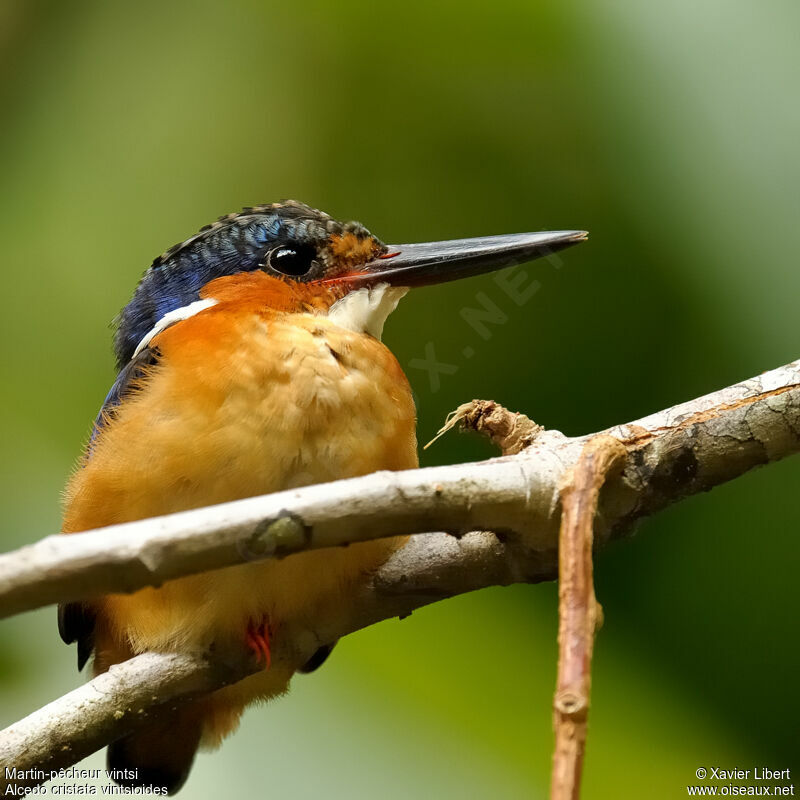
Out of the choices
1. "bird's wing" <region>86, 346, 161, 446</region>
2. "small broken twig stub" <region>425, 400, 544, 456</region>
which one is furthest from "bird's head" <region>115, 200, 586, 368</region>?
"small broken twig stub" <region>425, 400, 544, 456</region>

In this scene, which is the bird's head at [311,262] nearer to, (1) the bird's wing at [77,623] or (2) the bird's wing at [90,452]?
(2) the bird's wing at [90,452]

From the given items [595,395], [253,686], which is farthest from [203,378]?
[595,395]

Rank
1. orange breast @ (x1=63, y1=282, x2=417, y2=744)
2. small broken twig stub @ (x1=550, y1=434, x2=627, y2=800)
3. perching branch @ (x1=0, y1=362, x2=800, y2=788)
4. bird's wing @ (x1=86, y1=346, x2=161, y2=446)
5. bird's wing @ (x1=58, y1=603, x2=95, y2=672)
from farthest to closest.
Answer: bird's wing @ (x1=58, y1=603, x2=95, y2=672)
bird's wing @ (x1=86, y1=346, x2=161, y2=446)
orange breast @ (x1=63, y1=282, x2=417, y2=744)
perching branch @ (x1=0, y1=362, x2=800, y2=788)
small broken twig stub @ (x1=550, y1=434, x2=627, y2=800)

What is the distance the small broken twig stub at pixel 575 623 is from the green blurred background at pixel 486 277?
123 cm

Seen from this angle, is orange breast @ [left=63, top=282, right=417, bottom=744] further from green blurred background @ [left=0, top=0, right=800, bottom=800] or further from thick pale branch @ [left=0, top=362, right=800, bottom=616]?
green blurred background @ [left=0, top=0, right=800, bottom=800]

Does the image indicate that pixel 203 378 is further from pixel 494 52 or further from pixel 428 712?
pixel 494 52

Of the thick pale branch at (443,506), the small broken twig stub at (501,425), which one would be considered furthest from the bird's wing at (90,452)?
the thick pale branch at (443,506)

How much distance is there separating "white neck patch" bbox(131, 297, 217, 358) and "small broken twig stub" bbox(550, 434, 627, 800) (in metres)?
1.00

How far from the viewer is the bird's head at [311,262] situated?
203cm

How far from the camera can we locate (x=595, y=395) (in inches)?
99.1

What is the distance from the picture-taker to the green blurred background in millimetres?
2279

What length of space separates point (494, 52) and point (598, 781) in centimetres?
193

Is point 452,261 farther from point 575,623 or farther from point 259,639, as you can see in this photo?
point 575,623

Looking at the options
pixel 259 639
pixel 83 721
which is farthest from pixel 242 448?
pixel 83 721
